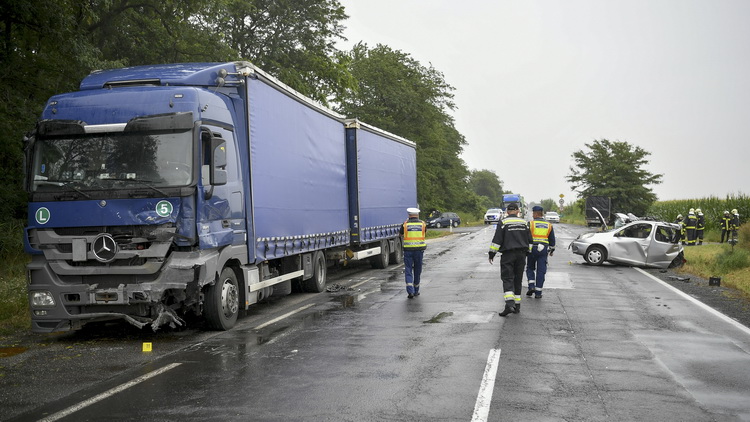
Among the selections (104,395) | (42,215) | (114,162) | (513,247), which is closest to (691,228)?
(513,247)

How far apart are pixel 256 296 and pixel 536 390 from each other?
229 inches

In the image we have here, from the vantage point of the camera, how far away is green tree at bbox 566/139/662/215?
178ft

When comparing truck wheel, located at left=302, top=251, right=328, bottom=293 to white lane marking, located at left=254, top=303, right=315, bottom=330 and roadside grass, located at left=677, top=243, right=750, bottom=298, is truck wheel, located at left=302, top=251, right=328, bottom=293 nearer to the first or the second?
white lane marking, located at left=254, top=303, right=315, bottom=330

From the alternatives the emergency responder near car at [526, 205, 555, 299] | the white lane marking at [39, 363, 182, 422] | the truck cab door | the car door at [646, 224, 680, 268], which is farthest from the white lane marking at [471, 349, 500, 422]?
the car door at [646, 224, 680, 268]

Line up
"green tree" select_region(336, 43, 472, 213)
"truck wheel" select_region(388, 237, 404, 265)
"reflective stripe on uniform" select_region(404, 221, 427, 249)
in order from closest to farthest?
"reflective stripe on uniform" select_region(404, 221, 427, 249) → "truck wheel" select_region(388, 237, 404, 265) → "green tree" select_region(336, 43, 472, 213)

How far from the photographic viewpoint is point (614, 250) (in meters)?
20.8

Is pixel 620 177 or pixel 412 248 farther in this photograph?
pixel 620 177

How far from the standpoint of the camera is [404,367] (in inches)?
288

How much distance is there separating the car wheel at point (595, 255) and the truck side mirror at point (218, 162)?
14586mm

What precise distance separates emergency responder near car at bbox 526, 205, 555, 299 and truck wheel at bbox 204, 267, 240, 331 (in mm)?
5791

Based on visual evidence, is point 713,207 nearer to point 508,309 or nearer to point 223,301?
point 508,309

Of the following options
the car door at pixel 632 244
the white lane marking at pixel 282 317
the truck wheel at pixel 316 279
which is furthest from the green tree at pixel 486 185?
the white lane marking at pixel 282 317

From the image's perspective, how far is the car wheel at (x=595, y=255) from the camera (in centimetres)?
2094

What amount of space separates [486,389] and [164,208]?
15.5 feet
